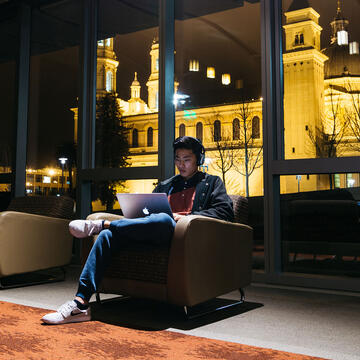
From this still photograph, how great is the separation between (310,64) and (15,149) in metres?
3.74

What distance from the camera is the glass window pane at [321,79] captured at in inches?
152

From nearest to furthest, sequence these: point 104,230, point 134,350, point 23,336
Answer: point 134,350, point 23,336, point 104,230

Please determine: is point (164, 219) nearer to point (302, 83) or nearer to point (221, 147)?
point (302, 83)

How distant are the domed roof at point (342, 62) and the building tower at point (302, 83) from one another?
0.12 m

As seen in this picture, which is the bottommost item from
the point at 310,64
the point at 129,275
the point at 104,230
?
the point at 129,275

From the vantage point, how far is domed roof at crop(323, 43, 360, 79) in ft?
12.7

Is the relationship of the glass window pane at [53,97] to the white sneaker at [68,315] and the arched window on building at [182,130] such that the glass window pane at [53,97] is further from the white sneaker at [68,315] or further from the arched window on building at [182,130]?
the white sneaker at [68,315]

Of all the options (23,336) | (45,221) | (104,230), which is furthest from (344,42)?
(23,336)

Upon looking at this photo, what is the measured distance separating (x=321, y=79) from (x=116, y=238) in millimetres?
2437

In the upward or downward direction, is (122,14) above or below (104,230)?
above

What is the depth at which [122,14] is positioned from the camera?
5.32 metres

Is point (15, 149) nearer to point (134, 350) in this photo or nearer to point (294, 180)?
point (294, 180)

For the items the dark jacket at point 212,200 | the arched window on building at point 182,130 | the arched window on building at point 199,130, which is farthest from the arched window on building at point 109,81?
the dark jacket at point 212,200

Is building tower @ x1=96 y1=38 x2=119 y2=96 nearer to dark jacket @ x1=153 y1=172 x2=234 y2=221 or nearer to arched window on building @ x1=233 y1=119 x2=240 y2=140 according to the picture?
arched window on building @ x1=233 y1=119 x2=240 y2=140
